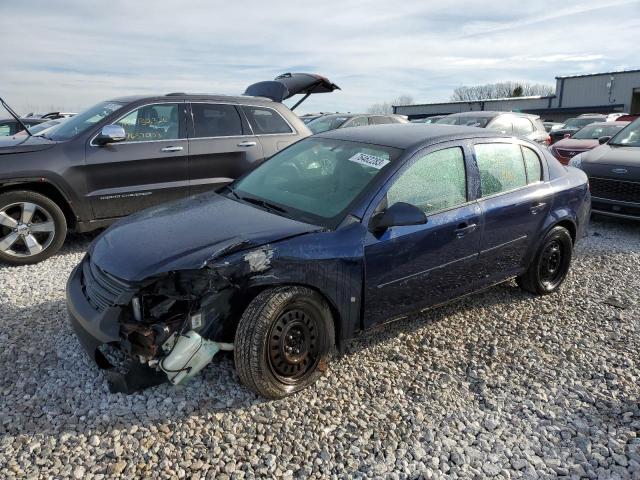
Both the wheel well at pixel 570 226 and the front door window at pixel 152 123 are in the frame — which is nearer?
the wheel well at pixel 570 226

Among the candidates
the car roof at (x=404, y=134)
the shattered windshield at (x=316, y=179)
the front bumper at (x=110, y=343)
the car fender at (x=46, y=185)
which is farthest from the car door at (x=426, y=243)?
the car fender at (x=46, y=185)

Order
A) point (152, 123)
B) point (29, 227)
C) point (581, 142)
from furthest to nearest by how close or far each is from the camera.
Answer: point (581, 142) → point (152, 123) → point (29, 227)

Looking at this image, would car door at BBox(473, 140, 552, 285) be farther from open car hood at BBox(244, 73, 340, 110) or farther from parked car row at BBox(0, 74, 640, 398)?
open car hood at BBox(244, 73, 340, 110)

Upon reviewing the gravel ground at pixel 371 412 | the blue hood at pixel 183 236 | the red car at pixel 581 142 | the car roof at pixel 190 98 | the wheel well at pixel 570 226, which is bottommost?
the gravel ground at pixel 371 412

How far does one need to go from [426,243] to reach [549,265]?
1885mm

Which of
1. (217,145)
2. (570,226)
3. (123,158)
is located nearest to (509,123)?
(570,226)

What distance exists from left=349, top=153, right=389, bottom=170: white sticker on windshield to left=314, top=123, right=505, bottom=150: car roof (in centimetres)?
17

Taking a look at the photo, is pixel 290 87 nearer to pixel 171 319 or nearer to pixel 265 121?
pixel 265 121

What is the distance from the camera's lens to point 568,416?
118 inches

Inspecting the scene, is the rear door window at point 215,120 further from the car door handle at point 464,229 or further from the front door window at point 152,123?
the car door handle at point 464,229

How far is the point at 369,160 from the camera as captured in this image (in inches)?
140

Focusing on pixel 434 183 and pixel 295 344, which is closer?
pixel 295 344

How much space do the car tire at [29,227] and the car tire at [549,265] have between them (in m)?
4.63

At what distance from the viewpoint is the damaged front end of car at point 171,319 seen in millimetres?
2732
